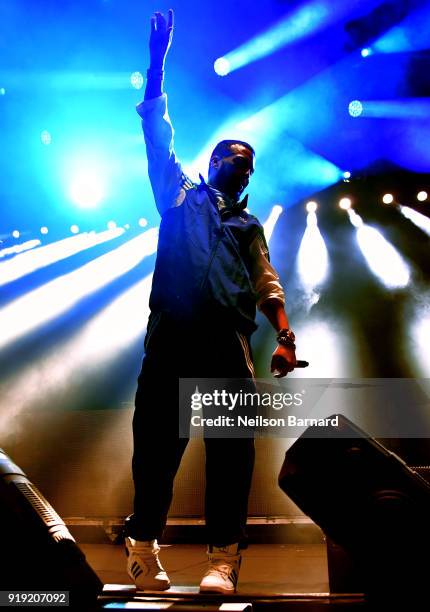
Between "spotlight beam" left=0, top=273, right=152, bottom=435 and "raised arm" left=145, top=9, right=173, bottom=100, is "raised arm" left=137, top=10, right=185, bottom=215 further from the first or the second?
"spotlight beam" left=0, top=273, right=152, bottom=435

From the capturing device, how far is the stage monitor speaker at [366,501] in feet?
2.91

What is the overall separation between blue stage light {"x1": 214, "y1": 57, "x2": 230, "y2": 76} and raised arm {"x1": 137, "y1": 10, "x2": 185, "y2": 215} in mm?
3136

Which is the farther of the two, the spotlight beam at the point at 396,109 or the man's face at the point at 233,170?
the spotlight beam at the point at 396,109

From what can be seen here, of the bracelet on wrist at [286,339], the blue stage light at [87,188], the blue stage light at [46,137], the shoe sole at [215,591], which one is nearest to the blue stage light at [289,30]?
the blue stage light at [87,188]

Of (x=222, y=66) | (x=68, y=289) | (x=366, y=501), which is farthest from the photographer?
(x=68, y=289)

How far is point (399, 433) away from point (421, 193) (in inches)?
126

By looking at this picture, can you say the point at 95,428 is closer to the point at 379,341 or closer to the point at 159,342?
the point at 159,342

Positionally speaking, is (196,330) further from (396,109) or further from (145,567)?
(396,109)

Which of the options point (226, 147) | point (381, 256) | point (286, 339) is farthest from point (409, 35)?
point (286, 339)

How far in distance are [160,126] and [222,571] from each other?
1587mm

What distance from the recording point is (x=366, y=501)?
37.1 inches

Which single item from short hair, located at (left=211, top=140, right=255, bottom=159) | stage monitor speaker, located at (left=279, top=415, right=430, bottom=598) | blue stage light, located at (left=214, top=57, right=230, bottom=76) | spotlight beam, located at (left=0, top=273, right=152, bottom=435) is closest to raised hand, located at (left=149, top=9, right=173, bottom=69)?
short hair, located at (left=211, top=140, right=255, bottom=159)

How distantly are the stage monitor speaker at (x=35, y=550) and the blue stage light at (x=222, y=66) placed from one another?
4589mm

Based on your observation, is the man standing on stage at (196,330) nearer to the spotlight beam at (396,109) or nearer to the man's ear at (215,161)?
the man's ear at (215,161)
